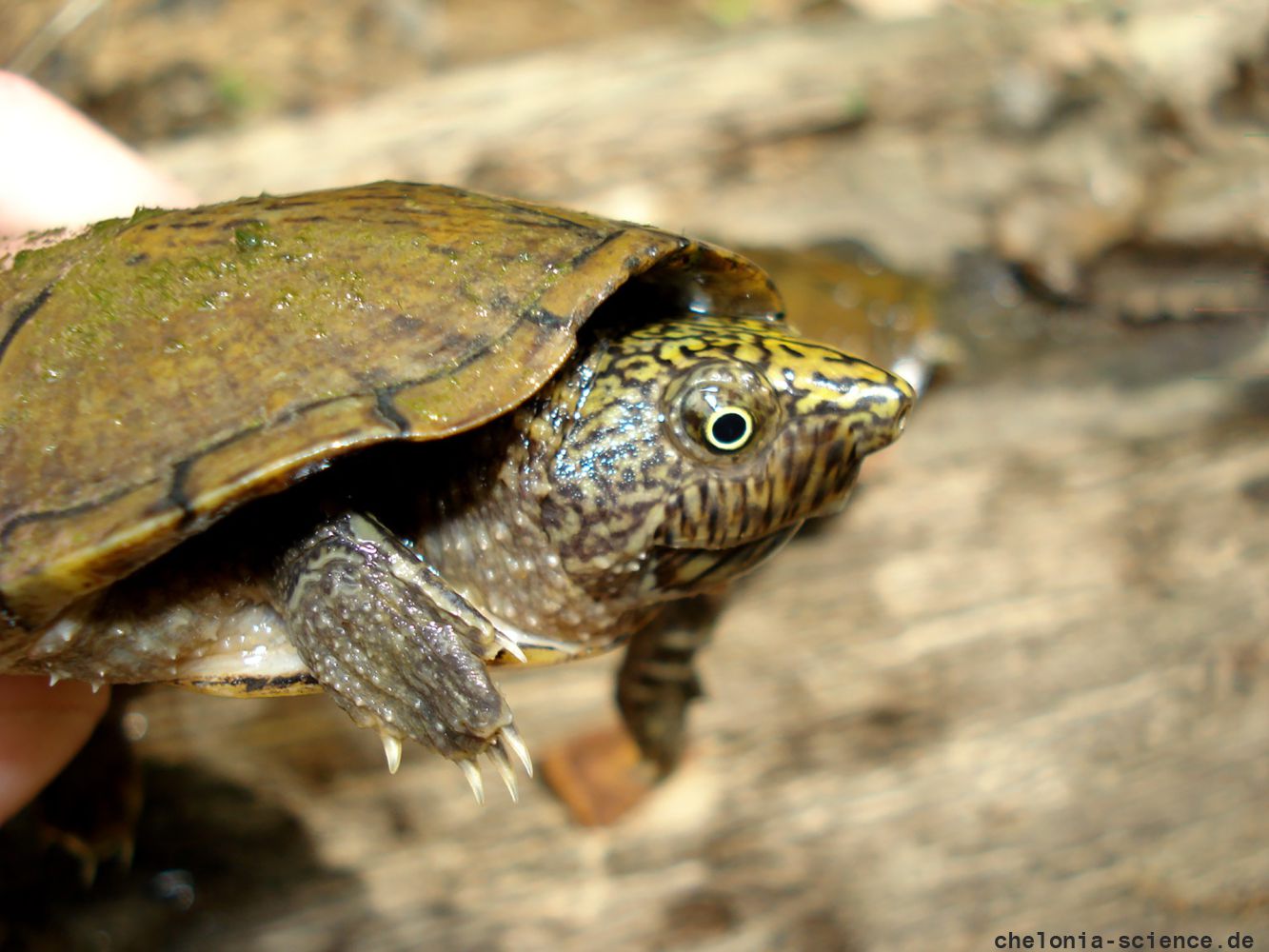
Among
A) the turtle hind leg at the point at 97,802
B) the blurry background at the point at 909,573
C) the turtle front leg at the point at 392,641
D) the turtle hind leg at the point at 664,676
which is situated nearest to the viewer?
the turtle front leg at the point at 392,641

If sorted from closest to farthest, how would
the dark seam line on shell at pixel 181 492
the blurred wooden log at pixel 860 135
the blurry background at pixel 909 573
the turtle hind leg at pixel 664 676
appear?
the dark seam line on shell at pixel 181 492 → the turtle hind leg at pixel 664 676 → the blurry background at pixel 909 573 → the blurred wooden log at pixel 860 135

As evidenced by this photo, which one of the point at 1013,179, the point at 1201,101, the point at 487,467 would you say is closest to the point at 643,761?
the point at 487,467

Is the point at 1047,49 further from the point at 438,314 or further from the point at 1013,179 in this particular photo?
the point at 438,314

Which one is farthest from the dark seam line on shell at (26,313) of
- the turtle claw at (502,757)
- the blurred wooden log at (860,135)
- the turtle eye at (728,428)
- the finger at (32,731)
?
the blurred wooden log at (860,135)

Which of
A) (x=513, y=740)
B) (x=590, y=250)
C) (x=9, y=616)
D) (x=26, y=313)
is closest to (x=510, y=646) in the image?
(x=513, y=740)

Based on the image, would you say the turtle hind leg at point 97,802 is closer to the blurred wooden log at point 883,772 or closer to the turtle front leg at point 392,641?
the blurred wooden log at point 883,772

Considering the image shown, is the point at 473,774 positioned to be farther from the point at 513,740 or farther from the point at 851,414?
the point at 851,414
